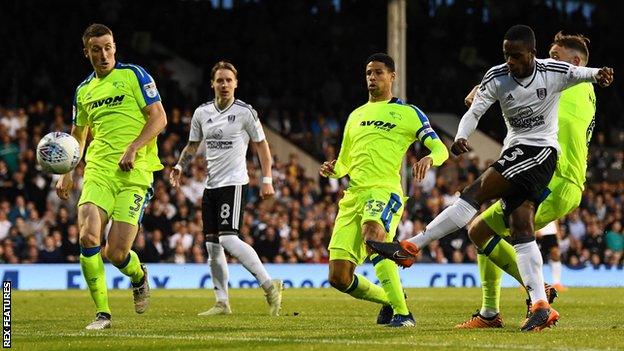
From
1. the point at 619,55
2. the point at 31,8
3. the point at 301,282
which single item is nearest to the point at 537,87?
the point at 301,282

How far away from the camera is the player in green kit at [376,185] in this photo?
992 centimetres

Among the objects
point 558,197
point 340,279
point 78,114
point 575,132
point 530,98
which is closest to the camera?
point 530,98

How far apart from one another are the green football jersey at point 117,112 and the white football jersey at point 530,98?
2884 millimetres

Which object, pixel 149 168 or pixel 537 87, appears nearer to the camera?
pixel 537 87

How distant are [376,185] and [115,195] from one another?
2.18 metres

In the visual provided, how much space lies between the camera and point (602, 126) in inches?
1314

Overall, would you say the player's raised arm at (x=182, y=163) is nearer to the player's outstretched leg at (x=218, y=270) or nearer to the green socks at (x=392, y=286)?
the player's outstretched leg at (x=218, y=270)

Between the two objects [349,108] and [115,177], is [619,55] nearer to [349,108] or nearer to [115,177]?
[349,108]

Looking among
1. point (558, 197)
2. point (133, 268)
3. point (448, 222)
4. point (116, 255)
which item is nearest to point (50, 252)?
point (133, 268)

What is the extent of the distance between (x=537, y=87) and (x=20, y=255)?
44.0 feet

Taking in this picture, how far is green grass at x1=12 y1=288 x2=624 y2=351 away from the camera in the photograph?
8.26 m

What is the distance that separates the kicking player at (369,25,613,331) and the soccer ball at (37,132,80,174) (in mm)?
2713

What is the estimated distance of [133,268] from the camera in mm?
10906

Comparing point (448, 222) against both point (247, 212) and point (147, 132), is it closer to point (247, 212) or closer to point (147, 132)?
point (147, 132)
